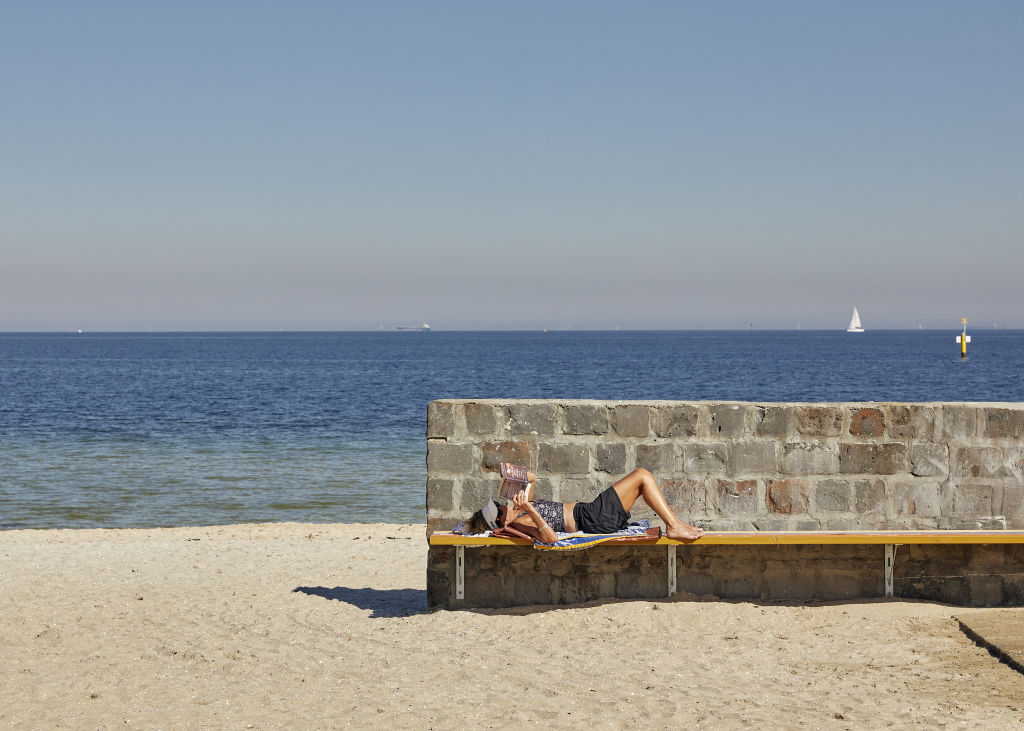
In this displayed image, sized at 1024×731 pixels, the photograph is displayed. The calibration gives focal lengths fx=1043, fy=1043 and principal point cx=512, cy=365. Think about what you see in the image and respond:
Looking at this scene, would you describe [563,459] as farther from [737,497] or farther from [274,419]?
[274,419]

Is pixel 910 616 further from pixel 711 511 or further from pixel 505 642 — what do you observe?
pixel 505 642

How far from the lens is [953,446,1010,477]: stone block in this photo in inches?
325

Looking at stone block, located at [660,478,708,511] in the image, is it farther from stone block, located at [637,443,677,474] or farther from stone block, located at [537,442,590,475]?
stone block, located at [537,442,590,475]

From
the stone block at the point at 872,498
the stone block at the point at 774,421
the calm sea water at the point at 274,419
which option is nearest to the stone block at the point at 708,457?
the stone block at the point at 774,421

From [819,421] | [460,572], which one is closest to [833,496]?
[819,421]

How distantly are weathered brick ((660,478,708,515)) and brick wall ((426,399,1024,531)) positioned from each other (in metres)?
0.01

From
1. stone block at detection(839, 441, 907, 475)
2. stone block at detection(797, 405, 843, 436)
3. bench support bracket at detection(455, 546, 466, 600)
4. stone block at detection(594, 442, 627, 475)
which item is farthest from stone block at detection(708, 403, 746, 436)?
bench support bracket at detection(455, 546, 466, 600)

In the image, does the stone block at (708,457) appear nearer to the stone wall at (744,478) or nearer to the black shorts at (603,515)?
the stone wall at (744,478)

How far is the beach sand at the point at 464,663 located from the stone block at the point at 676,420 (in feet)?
4.38

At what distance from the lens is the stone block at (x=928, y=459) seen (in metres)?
8.30

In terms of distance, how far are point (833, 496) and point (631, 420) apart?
1740 mm

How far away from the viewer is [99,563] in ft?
37.1

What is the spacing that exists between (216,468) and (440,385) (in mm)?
42948

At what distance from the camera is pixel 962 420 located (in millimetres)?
8281
